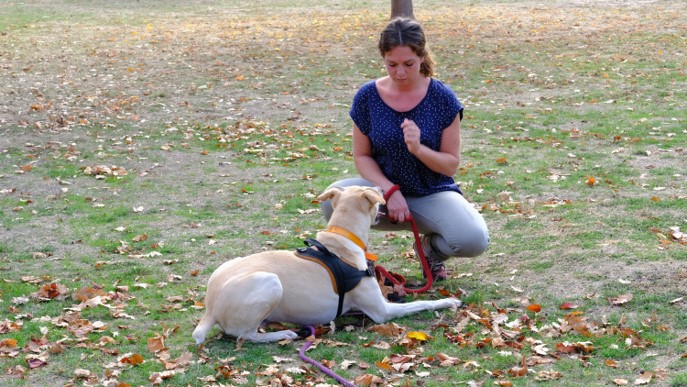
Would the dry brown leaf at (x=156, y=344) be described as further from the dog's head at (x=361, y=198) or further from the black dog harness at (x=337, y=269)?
the dog's head at (x=361, y=198)

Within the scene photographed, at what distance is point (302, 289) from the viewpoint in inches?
206

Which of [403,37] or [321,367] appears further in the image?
[403,37]

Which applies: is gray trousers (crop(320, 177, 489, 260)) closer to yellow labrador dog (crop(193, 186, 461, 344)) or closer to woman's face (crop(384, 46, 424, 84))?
yellow labrador dog (crop(193, 186, 461, 344))

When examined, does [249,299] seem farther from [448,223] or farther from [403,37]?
[403,37]

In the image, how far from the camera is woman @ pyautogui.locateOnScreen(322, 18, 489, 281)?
5859 mm

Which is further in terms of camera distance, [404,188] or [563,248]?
[563,248]

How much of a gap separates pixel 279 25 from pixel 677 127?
13.3m

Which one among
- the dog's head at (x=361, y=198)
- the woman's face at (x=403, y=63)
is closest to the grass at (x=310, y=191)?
the dog's head at (x=361, y=198)

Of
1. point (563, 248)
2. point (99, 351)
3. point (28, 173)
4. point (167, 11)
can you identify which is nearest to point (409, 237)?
point (563, 248)

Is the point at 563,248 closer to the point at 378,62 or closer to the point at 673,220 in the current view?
the point at 673,220

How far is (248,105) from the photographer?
1436 cm

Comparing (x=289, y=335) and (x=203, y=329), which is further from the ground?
(x=203, y=329)

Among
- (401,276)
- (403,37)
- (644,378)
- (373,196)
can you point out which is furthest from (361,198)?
(644,378)

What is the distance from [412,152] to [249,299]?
62.4 inches
